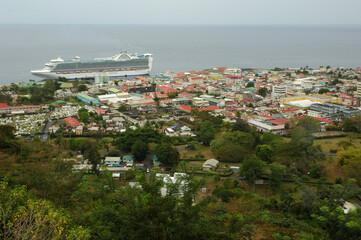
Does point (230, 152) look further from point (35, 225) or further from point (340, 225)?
point (35, 225)

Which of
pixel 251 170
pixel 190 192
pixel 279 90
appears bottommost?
pixel 279 90

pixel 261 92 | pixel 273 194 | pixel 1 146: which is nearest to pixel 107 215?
pixel 273 194

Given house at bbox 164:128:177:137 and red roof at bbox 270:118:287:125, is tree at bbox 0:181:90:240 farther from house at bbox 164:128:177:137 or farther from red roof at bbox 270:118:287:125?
red roof at bbox 270:118:287:125

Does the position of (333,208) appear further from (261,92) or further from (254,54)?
(254,54)

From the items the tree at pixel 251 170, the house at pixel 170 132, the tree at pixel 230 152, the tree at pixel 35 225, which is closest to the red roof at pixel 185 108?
the house at pixel 170 132

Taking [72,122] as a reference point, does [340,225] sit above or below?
above

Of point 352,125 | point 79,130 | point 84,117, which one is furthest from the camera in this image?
point 84,117

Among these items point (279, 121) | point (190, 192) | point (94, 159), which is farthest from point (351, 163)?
point (94, 159)
